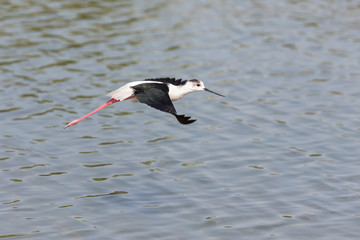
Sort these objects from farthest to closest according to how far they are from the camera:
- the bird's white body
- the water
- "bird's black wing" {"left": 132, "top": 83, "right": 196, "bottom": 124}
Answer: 1. the bird's white body
2. the water
3. "bird's black wing" {"left": 132, "top": 83, "right": 196, "bottom": 124}

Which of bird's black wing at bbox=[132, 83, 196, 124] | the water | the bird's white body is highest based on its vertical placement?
bird's black wing at bbox=[132, 83, 196, 124]

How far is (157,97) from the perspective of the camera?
27.1ft

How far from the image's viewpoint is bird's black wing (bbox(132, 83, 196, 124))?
7879 mm

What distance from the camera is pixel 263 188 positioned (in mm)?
9117

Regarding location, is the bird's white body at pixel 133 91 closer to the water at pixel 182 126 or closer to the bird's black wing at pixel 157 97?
the bird's black wing at pixel 157 97

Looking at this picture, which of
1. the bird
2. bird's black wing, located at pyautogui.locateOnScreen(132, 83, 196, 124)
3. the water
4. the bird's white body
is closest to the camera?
bird's black wing, located at pyautogui.locateOnScreen(132, 83, 196, 124)

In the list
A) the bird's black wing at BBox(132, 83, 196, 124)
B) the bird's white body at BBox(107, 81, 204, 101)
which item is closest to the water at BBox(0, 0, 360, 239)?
the bird's white body at BBox(107, 81, 204, 101)

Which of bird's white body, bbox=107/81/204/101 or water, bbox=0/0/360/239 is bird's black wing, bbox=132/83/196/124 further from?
water, bbox=0/0/360/239

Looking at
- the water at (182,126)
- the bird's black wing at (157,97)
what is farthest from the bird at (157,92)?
the water at (182,126)

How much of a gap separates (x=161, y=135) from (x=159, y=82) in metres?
1.96

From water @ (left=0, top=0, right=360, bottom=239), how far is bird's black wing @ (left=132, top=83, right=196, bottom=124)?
1297mm

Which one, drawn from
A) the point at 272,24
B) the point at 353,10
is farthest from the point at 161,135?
the point at 353,10

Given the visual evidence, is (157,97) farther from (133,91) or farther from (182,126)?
(182,126)

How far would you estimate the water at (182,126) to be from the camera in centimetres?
836
